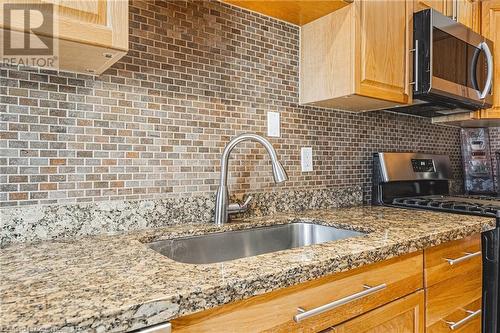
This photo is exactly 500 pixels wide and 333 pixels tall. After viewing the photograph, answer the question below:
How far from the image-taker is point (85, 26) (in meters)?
0.83

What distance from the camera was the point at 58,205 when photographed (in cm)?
108

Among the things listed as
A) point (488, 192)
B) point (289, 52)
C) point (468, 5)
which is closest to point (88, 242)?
point (289, 52)

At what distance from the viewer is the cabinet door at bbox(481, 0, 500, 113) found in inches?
79.4

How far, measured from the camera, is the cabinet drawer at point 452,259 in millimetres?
1190

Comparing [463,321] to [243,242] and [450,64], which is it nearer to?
[243,242]

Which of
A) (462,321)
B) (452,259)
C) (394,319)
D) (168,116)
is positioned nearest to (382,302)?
(394,319)

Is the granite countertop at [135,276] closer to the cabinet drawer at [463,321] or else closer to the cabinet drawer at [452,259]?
the cabinet drawer at [452,259]

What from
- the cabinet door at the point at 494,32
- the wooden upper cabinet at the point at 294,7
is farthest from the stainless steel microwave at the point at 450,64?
the wooden upper cabinet at the point at 294,7

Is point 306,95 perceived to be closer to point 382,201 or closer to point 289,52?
point 289,52

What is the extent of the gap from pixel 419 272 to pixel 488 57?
136 cm

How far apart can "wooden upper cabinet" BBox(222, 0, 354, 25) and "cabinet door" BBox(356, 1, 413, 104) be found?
123 mm

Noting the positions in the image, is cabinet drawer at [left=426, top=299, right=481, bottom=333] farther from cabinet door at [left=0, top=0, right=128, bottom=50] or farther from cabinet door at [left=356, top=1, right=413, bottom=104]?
cabinet door at [left=0, top=0, right=128, bottom=50]

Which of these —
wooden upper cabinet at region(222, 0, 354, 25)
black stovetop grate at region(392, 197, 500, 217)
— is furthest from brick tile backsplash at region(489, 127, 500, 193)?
wooden upper cabinet at region(222, 0, 354, 25)

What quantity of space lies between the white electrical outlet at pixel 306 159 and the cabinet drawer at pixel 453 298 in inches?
28.4
